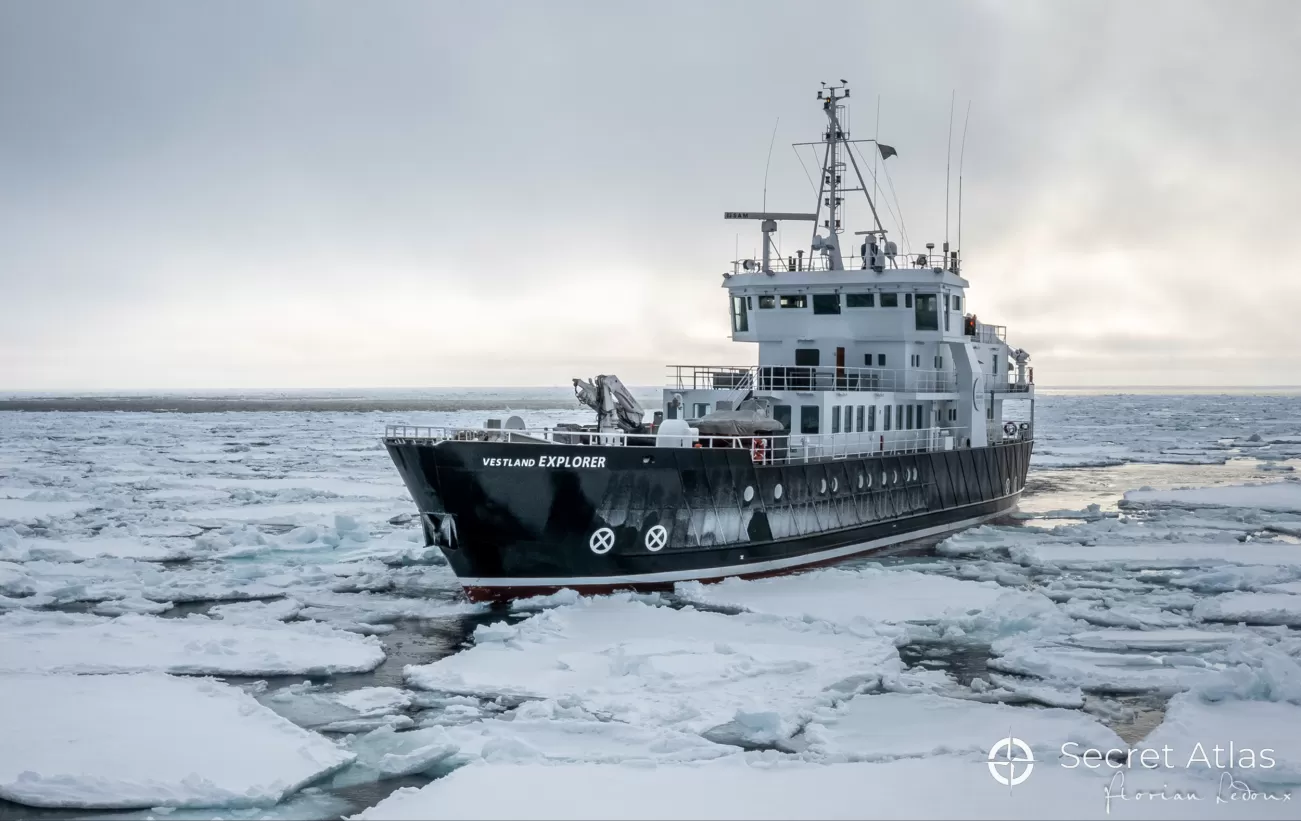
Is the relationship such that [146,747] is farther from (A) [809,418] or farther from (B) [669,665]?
(A) [809,418]

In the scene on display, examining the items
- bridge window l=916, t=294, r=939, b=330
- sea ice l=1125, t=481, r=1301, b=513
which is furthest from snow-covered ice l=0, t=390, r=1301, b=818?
bridge window l=916, t=294, r=939, b=330

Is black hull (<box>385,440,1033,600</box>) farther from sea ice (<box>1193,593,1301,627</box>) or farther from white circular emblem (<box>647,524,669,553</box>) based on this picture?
sea ice (<box>1193,593,1301,627</box>)

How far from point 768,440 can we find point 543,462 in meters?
5.94

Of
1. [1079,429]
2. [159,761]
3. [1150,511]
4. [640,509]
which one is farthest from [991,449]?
[1079,429]

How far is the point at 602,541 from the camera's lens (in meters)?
20.9

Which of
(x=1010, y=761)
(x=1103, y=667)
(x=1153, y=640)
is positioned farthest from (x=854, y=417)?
(x=1010, y=761)

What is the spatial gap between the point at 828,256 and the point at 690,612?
15936 mm

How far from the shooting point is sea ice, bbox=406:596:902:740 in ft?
47.5

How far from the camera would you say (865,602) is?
21047 millimetres

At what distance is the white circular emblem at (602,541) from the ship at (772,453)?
0.04 m

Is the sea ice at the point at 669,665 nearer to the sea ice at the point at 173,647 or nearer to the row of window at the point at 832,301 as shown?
the sea ice at the point at 173,647

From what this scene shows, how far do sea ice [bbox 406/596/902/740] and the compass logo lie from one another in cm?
256

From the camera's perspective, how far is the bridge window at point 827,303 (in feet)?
99.7

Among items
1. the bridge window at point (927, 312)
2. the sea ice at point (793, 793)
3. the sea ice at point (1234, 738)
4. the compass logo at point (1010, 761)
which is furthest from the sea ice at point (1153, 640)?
the bridge window at point (927, 312)
